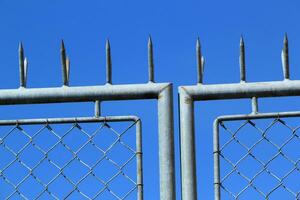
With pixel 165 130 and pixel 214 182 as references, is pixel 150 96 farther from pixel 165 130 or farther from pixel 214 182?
pixel 214 182

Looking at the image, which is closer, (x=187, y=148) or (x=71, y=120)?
(x=187, y=148)

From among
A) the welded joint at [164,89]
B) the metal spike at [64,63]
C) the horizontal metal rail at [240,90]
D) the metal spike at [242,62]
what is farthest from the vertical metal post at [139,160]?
the metal spike at [242,62]

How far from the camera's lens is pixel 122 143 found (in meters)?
2.76

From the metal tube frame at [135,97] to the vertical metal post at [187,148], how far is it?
42mm

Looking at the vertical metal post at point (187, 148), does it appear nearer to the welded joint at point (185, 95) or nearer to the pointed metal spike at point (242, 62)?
the welded joint at point (185, 95)

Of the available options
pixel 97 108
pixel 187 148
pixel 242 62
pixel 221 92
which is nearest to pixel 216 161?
pixel 187 148

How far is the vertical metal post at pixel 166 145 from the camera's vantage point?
2614mm

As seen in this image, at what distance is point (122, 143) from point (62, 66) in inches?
16.4

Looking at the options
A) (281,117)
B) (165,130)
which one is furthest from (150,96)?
(281,117)

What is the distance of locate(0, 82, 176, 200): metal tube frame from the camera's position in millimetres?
2629

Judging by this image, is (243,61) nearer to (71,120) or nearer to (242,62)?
(242,62)

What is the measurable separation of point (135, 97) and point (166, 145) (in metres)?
0.25

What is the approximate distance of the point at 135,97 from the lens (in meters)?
2.73

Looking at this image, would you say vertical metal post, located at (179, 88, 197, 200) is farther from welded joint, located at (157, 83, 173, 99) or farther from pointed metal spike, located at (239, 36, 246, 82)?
pointed metal spike, located at (239, 36, 246, 82)
